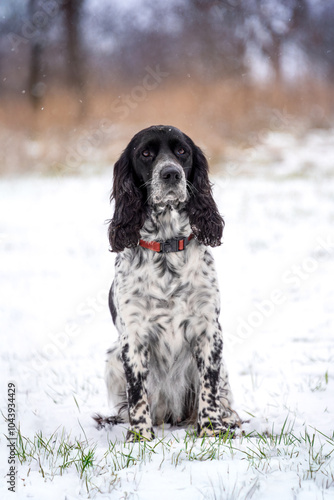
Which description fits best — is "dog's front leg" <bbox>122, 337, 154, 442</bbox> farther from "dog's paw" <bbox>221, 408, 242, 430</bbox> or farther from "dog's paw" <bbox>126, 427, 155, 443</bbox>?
"dog's paw" <bbox>221, 408, 242, 430</bbox>

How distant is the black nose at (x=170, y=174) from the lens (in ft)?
10.9

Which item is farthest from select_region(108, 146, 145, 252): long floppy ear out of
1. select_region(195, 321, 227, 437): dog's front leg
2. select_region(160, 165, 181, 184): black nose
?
select_region(195, 321, 227, 437): dog's front leg

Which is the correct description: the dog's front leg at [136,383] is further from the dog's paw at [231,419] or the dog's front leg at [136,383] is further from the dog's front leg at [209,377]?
the dog's paw at [231,419]

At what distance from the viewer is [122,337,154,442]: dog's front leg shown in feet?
10.9

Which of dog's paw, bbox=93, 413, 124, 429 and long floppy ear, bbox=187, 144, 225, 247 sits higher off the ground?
long floppy ear, bbox=187, 144, 225, 247

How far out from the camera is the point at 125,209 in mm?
3559

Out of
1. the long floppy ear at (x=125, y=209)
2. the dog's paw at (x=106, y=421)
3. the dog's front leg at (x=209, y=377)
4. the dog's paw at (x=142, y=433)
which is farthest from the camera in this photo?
the dog's paw at (x=106, y=421)

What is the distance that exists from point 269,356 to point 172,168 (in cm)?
231

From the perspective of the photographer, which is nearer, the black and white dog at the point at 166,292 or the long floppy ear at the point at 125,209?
the black and white dog at the point at 166,292

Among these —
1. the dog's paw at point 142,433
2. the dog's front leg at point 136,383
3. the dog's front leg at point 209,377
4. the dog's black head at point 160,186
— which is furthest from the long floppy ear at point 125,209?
the dog's paw at point 142,433

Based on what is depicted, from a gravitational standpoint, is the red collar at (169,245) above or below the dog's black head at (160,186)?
below

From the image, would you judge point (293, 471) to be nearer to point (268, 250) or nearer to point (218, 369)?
point (218, 369)

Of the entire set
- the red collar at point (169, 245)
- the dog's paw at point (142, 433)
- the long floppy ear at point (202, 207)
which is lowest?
the dog's paw at point (142, 433)

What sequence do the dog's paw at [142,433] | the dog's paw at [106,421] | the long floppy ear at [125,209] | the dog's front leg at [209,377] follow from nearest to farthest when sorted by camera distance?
1. the dog's paw at [142,433]
2. the dog's front leg at [209,377]
3. the long floppy ear at [125,209]
4. the dog's paw at [106,421]
